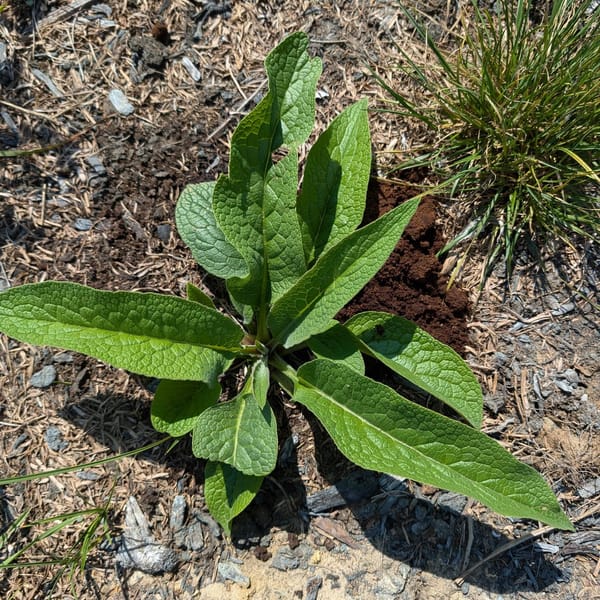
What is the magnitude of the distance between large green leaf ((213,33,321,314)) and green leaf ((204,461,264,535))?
2.27 ft

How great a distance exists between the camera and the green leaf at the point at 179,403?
192cm

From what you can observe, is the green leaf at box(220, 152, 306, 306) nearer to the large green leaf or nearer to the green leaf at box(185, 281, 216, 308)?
the large green leaf

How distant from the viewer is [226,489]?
199cm

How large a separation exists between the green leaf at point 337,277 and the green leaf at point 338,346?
0.12 metres

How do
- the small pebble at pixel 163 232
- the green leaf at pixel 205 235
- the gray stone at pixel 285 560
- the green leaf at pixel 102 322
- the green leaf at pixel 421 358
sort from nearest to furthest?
the green leaf at pixel 102 322 < the green leaf at pixel 421 358 < the green leaf at pixel 205 235 < the gray stone at pixel 285 560 < the small pebble at pixel 163 232

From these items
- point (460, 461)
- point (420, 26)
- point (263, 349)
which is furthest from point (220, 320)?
point (420, 26)

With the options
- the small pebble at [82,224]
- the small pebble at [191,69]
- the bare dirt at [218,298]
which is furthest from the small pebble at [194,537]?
the small pebble at [191,69]

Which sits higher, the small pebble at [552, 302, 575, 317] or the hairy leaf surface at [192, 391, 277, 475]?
the small pebble at [552, 302, 575, 317]

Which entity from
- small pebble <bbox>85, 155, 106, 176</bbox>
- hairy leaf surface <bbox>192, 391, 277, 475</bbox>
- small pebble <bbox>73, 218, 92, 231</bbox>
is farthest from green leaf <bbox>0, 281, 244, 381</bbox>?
small pebble <bbox>85, 155, 106, 176</bbox>

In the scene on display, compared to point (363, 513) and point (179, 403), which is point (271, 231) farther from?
point (363, 513)

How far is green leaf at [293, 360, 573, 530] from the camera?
1.64 metres

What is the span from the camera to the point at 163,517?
7.11 feet

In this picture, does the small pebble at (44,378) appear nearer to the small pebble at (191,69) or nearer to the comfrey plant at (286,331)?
the comfrey plant at (286,331)

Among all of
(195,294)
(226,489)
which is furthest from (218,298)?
(226,489)
